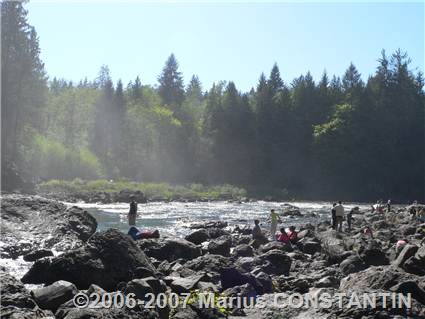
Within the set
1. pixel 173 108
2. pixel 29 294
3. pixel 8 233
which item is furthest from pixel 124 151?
pixel 29 294

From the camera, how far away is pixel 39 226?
19500mm

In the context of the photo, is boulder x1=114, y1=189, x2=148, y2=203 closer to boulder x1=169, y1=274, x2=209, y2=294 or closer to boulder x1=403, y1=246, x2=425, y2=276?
boulder x1=169, y1=274, x2=209, y2=294

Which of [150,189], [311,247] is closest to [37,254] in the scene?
[311,247]

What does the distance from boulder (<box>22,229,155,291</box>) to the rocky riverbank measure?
0.09 feet

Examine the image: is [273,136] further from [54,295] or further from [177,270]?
[54,295]

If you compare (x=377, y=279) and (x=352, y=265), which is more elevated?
(x=377, y=279)

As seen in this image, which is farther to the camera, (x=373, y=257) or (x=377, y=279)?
(x=373, y=257)

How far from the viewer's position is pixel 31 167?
63281 millimetres

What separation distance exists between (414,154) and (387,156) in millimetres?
5087

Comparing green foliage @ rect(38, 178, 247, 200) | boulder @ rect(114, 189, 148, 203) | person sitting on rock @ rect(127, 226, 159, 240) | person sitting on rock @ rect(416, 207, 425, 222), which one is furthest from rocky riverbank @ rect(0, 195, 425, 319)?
green foliage @ rect(38, 178, 247, 200)

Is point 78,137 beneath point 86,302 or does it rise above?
above

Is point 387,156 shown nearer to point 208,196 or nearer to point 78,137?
point 208,196

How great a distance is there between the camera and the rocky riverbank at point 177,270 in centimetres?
927

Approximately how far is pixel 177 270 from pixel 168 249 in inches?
143
